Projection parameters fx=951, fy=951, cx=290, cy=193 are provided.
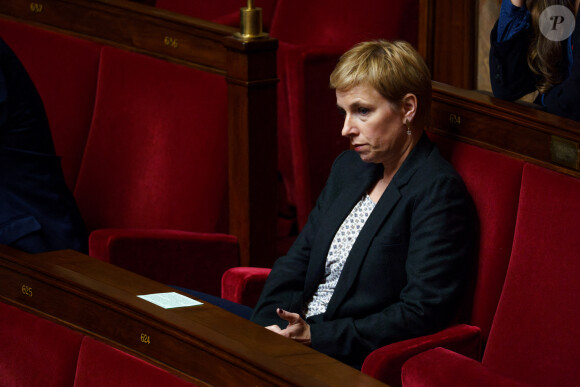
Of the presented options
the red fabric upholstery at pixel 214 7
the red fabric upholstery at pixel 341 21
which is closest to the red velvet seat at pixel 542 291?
the red fabric upholstery at pixel 341 21

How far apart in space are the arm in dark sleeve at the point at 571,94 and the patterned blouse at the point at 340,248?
16 centimetres

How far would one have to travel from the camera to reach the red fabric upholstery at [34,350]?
59cm

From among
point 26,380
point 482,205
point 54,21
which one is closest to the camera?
point 26,380

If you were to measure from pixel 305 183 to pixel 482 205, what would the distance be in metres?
0.51

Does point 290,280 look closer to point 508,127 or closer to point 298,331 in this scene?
point 298,331

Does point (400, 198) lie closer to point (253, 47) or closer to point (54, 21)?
point (253, 47)

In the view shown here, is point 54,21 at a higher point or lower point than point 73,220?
higher

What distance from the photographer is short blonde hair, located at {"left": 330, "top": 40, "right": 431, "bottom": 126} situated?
0.71m

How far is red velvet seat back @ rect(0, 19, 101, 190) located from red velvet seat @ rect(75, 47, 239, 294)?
0.02m

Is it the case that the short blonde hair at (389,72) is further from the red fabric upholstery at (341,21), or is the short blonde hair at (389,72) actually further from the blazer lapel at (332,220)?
the red fabric upholstery at (341,21)

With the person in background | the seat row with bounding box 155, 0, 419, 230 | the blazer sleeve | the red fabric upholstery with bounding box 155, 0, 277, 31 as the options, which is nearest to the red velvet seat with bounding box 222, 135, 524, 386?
the blazer sleeve

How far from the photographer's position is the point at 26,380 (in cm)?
60

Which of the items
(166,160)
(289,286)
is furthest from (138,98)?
(289,286)

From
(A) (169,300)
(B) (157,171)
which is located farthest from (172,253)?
(A) (169,300)
